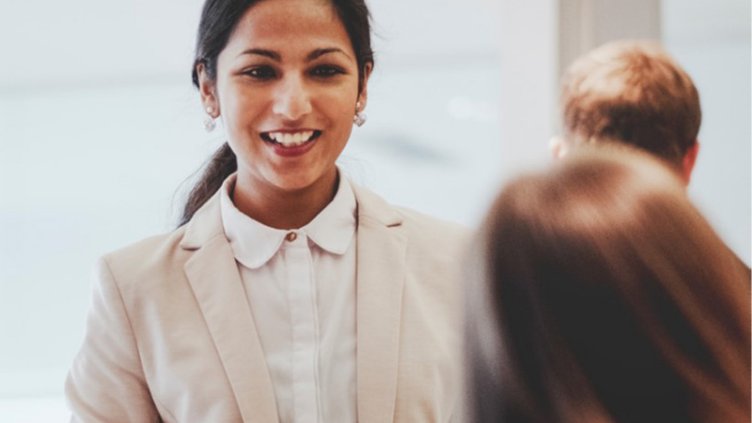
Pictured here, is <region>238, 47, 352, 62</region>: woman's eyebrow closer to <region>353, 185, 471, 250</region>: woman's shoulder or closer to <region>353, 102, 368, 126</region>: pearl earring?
<region>353, 102, 368, 126</region>: pearl earring

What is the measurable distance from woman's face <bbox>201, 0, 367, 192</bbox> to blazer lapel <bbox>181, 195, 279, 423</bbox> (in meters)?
0.13

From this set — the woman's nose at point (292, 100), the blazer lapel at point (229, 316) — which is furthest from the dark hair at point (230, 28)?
the blazer lapel at point (229, 316)

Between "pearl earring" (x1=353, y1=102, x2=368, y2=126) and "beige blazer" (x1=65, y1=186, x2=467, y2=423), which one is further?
"pearl earring" (x1=353, y1=102, x2=368, y2=126)

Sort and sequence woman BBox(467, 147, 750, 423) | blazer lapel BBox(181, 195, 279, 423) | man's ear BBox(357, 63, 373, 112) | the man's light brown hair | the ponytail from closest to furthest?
woman BBox(467, 147, 750, 423)
the man's light brown hair
blazer lapel BBox(181, 195, 279, 423)
man's ear BBox(357, 63, 373, 112)
the ponytail

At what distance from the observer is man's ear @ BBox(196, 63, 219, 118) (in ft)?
5.51

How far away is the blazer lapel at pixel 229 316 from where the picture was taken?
1.49m

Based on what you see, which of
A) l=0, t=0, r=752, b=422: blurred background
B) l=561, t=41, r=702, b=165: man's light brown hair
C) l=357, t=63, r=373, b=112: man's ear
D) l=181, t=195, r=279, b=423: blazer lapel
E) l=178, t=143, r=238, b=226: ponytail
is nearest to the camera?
l=561, t=41, r=702, b=165: man's light brown hair

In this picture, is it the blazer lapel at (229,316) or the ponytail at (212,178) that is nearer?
the blazer lapel at (229,316)

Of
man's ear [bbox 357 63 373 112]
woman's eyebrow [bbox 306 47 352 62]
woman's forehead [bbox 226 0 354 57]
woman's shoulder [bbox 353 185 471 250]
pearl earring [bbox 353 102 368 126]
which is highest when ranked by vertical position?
woman's forehead [bbox 226 0 354 57]

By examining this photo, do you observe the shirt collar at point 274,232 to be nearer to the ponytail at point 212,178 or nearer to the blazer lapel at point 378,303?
the blazer lapel at point 378,303

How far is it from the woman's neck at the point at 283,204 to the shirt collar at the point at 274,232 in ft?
0.07

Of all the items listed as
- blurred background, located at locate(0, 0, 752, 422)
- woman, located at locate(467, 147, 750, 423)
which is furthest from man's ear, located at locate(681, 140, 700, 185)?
blurred background, located at locate(0, 0, 752, 422)

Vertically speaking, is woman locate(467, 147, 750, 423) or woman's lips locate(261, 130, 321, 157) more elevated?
woman locate(467, 147, 750, 423)

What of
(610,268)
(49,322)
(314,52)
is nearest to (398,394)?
(314,52)
